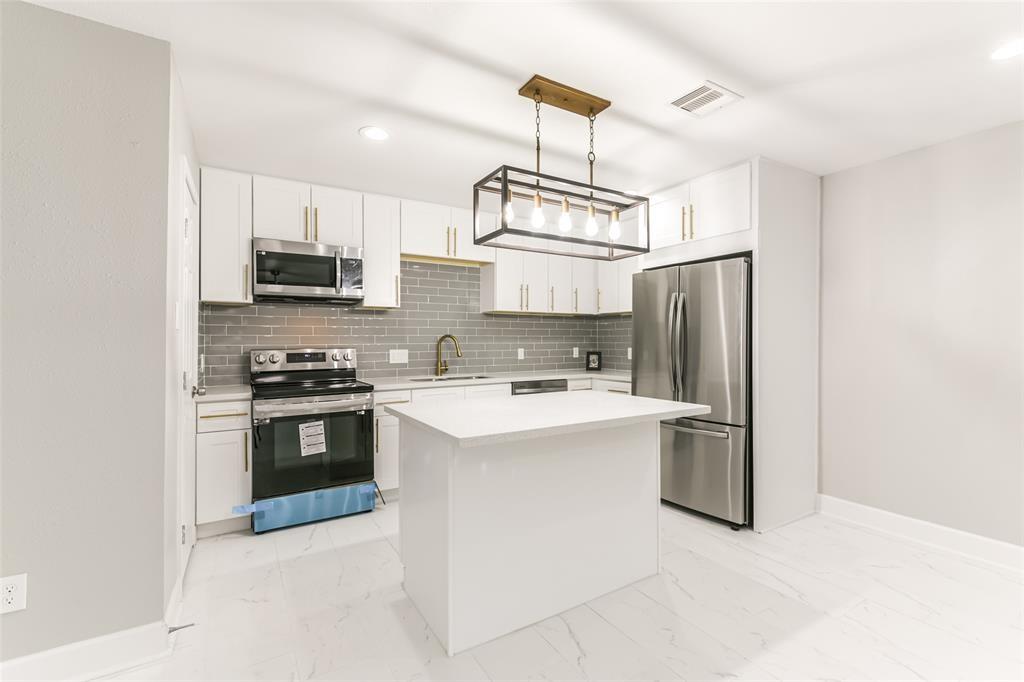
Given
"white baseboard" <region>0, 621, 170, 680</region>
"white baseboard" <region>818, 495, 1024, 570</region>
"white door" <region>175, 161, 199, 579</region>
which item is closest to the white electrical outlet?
"white baseboard" <region>0, 621, 170, 680</region>

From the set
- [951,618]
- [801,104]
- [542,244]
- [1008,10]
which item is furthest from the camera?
[542,244]

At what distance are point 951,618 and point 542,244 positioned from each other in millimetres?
3499

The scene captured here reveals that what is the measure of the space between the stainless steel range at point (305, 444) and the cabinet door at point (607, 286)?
2563mm

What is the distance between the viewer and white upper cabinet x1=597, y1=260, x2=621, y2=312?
4.80 metres

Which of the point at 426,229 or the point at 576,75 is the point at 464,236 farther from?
the point at 576,75

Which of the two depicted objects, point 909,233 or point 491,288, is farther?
point 491,288

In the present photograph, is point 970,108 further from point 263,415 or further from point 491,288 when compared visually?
point 263,415

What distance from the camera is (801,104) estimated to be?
97.0 inches

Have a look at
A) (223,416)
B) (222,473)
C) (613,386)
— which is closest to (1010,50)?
(613,386)

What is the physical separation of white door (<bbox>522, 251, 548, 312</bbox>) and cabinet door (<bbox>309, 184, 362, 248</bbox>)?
1604mm

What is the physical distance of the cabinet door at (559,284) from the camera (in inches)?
190

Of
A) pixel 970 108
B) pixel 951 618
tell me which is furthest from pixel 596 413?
pixel 970 108

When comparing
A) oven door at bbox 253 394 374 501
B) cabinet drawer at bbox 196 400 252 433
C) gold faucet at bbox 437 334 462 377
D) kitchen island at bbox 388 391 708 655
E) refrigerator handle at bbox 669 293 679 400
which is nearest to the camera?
kitchen island at bbox 388 391 708 655

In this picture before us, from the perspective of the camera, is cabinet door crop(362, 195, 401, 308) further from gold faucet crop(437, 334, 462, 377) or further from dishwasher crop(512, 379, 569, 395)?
dishwasher crop(512, 379, 569, 395)
